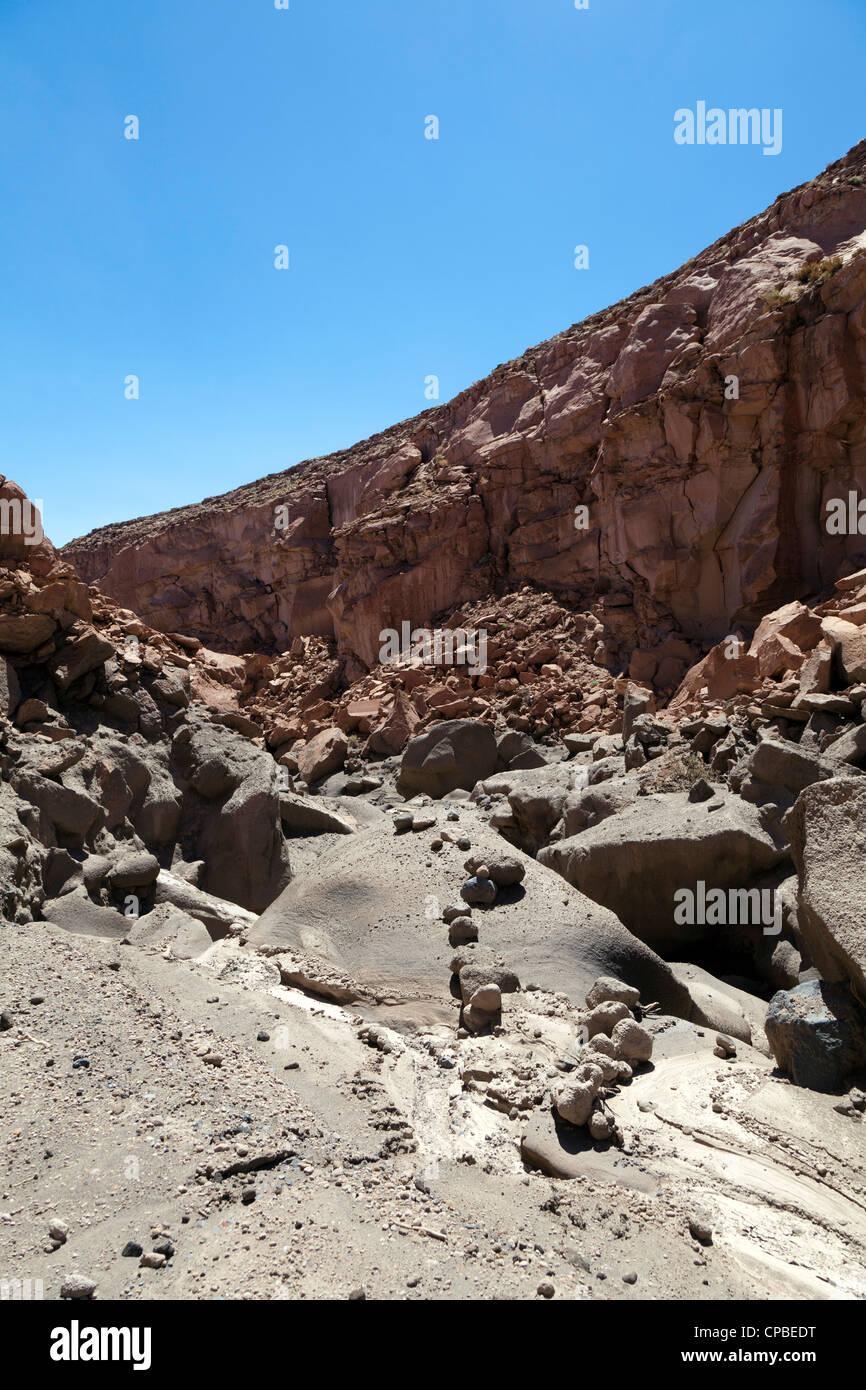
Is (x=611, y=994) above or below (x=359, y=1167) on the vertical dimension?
below

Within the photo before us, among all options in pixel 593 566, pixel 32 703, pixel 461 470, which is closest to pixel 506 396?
pixel 461 470

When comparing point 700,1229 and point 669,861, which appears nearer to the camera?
point 700,1229

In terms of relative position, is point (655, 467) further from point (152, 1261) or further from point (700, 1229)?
point (152, 1261)

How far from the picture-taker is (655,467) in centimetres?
1711

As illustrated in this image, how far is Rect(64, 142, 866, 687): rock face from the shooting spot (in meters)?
14.5

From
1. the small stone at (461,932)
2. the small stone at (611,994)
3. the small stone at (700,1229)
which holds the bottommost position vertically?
the small stone at (611,994)

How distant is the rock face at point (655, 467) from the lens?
1445 centimetres

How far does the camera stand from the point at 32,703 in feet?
24.5

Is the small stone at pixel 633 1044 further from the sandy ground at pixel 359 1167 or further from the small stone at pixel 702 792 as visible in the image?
the small stone at pixel 702 792

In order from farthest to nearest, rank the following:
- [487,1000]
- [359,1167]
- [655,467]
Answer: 1. [655,467]
2. [487,1000]
3. [359,1167]

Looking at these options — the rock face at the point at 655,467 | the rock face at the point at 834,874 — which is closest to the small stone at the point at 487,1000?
the rock face at the point at 834,874

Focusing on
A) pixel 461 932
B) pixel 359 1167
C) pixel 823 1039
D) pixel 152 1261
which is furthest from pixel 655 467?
pixel 152 1261

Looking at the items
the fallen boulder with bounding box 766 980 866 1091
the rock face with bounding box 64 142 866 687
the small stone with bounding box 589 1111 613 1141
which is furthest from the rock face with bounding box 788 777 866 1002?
the rock face with bounding box 64 142 866 687

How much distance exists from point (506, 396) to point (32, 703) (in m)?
18.2
